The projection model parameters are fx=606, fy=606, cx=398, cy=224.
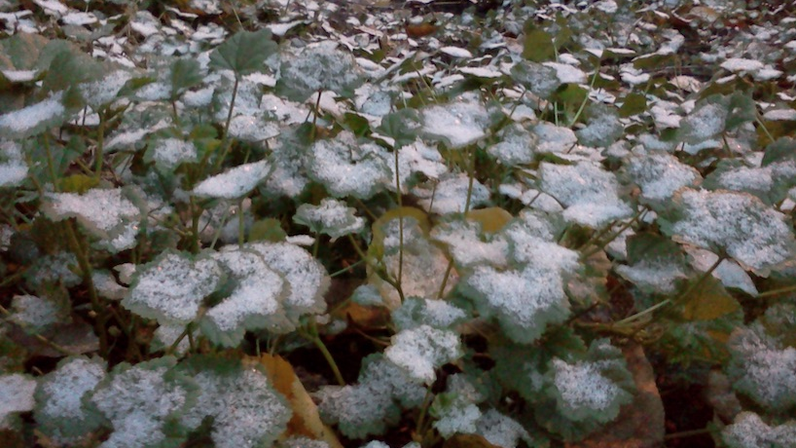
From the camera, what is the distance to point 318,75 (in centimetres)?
116

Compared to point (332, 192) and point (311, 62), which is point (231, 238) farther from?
point (311, 62)

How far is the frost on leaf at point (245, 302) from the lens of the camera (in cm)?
71

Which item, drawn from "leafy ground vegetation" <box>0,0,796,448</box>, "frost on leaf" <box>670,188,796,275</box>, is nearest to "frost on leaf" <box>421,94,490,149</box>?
"leafy ground vegetation" <box>0,0,796,448</box>

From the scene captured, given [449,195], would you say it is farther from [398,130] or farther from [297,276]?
[297,276]

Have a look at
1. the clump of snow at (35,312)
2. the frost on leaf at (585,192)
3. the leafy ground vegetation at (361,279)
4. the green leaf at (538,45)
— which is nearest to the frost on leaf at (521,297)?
the leafy ground vegetation at (361,279)

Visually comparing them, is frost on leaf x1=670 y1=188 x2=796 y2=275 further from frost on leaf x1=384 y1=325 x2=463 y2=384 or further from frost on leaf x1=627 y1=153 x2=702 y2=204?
frost on leaf x1=384 y1=325 x2=463 y2=384

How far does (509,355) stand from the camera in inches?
36.5

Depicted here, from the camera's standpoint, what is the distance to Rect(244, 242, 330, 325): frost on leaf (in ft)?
2.59

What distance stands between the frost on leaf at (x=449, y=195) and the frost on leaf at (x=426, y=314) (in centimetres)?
36

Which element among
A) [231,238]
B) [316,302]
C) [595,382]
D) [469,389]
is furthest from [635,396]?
[231,238]

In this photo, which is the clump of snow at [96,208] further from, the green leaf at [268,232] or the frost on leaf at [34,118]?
the green leaf at [268,232]

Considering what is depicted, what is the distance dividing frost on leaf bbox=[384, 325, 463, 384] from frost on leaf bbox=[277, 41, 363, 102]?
0.54 m

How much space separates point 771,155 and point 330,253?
871 millimetres

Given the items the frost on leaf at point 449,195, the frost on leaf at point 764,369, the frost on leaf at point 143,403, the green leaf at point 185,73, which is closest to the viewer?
the frost on leaf at point 143,403
